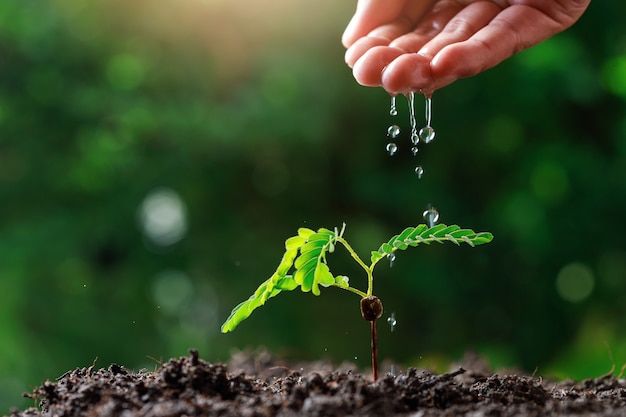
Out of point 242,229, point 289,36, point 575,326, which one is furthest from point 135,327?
point 575,326

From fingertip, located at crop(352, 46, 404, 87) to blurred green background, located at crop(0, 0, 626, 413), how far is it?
178cm

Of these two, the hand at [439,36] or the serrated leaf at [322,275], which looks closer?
the serrated leaf at [322,275]

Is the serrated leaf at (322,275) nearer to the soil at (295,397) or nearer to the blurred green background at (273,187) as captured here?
the soil at (295,397)

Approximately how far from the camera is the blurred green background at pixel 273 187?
3002 millimetres

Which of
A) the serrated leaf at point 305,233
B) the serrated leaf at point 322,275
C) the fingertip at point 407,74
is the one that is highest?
→ the fingertip at point 407,74

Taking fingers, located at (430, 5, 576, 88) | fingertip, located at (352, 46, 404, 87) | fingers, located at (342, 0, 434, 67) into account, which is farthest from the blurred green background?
fingertip, located at (352, 46, 404, 87)

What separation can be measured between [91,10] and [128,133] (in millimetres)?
596

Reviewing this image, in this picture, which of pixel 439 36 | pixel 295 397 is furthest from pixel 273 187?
pixel 295 397

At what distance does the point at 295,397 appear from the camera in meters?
0.92

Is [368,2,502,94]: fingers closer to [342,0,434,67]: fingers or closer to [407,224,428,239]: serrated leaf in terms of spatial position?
[342,0,434,67]: fingers

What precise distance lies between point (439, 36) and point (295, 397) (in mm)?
786

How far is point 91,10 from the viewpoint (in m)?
3.03

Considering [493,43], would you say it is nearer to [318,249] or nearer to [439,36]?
[439,36]

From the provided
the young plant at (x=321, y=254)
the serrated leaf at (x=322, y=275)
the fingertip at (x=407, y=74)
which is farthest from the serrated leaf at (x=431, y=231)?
the fingertip at (x=407, y=74)
